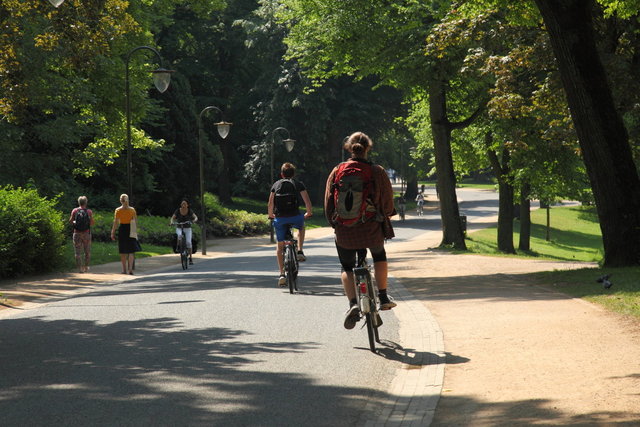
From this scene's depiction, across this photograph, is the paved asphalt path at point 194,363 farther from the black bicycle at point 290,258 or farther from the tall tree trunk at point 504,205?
the tall tree trunk at point 504,205

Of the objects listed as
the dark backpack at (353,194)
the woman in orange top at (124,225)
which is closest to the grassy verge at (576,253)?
the dark backpack at (353,194)

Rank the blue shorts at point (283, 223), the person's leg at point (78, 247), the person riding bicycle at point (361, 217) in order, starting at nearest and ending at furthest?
the person riding bicycle at point (361, 217) → the blue shorts at point (283, 223) → the person's leg at point (78, 247)

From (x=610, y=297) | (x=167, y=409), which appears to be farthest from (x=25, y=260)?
(x=167, y=409)

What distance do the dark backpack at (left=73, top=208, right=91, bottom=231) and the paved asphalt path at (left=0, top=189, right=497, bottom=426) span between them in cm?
723

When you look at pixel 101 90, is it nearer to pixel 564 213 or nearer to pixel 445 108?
pixel 445 108

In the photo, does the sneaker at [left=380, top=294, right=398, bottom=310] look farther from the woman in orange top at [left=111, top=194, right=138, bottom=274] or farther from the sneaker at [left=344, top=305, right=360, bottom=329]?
the woman in orange top at [left=111, top=194, right=138, bottom=274]

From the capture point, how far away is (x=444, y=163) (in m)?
30.8

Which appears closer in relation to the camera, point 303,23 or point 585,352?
point 585,352

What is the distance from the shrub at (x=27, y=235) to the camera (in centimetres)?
1919

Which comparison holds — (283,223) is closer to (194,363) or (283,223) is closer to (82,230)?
(194,363)

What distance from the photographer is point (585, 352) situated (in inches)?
316

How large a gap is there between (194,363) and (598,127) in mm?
9463

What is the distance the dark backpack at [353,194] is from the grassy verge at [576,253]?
12.2ft

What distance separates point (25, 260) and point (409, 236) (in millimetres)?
29387
